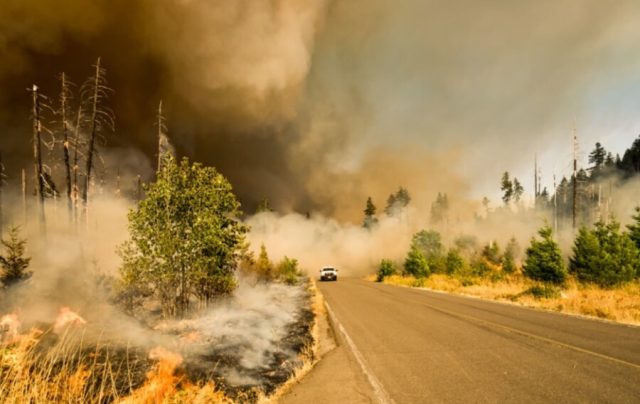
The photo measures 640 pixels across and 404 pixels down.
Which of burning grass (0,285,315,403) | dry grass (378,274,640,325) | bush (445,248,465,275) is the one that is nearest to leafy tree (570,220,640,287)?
dry grass (378,274,640,325)

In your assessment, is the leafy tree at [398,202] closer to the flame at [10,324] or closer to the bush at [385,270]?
the bush at [385,270]

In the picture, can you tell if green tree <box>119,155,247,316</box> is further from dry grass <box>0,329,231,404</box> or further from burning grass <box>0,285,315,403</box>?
dry grass <box>0,329,231,404</box>

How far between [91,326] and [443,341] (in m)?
10.3

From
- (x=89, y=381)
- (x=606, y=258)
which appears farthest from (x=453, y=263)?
(x=89, y=381)

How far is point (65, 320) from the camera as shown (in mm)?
11531

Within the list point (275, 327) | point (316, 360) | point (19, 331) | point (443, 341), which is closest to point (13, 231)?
point (19, 331)

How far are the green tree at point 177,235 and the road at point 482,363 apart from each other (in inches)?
238

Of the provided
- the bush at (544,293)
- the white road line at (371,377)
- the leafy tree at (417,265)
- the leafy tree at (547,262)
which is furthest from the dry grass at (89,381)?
the leafy tree at (417,265)

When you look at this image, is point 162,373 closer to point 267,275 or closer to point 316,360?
point 316,360

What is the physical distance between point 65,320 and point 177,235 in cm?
426

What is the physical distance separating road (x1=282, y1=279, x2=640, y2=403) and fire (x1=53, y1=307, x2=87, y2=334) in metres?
8.27

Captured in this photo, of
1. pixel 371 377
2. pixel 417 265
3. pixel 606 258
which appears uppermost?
pixel 606 258

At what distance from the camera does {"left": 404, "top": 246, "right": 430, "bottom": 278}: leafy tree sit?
4359 centimetres

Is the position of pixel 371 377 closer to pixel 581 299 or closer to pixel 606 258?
pixel 581 299
